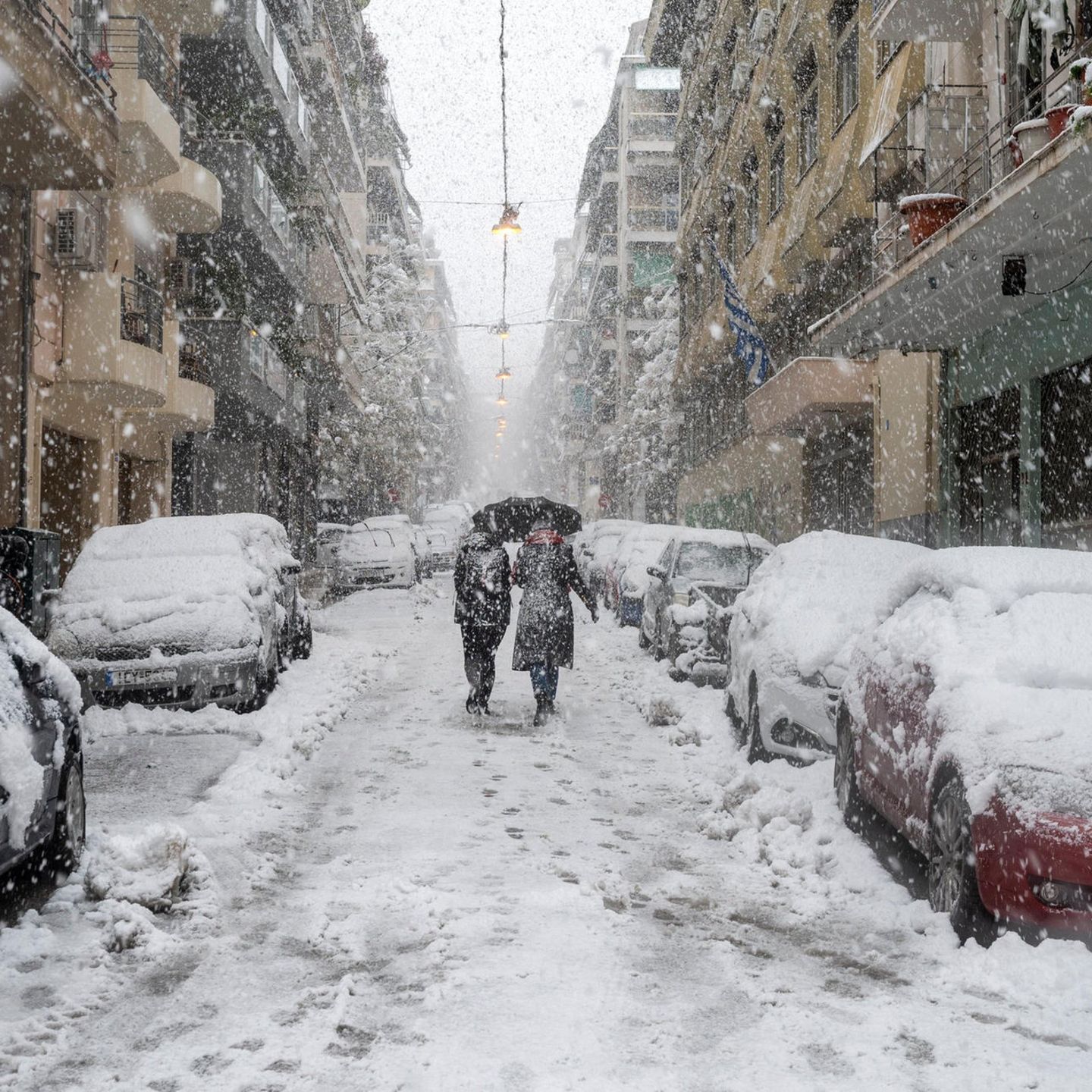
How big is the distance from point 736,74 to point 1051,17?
18.2m

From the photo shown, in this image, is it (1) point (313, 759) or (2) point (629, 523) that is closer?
(1) point (313, 759)

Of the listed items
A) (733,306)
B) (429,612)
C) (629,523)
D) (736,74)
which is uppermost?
(736,74)

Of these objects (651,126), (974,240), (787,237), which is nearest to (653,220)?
(651,126)

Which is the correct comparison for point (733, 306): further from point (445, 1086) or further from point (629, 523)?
point (445, 1086)

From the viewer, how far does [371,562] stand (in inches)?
1166

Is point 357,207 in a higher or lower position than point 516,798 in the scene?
higher

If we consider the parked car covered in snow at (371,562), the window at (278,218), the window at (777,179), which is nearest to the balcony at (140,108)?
the window at (278,218)

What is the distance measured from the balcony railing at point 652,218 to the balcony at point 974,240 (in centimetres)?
4683

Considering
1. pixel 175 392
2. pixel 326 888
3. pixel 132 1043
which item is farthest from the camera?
pixel 175 392

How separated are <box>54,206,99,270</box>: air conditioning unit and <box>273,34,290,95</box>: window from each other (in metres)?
9.54

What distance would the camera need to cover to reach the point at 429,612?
80.6 ft

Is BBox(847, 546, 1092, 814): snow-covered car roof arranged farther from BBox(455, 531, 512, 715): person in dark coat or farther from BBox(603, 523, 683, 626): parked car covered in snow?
BBox(603, 523, 683, 626): parked car covered in snow

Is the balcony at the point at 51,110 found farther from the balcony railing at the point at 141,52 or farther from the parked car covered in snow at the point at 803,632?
the parked car covered in snow at the point at 803,632

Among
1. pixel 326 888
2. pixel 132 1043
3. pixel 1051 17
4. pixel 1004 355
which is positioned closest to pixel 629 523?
pixel 1004 355
